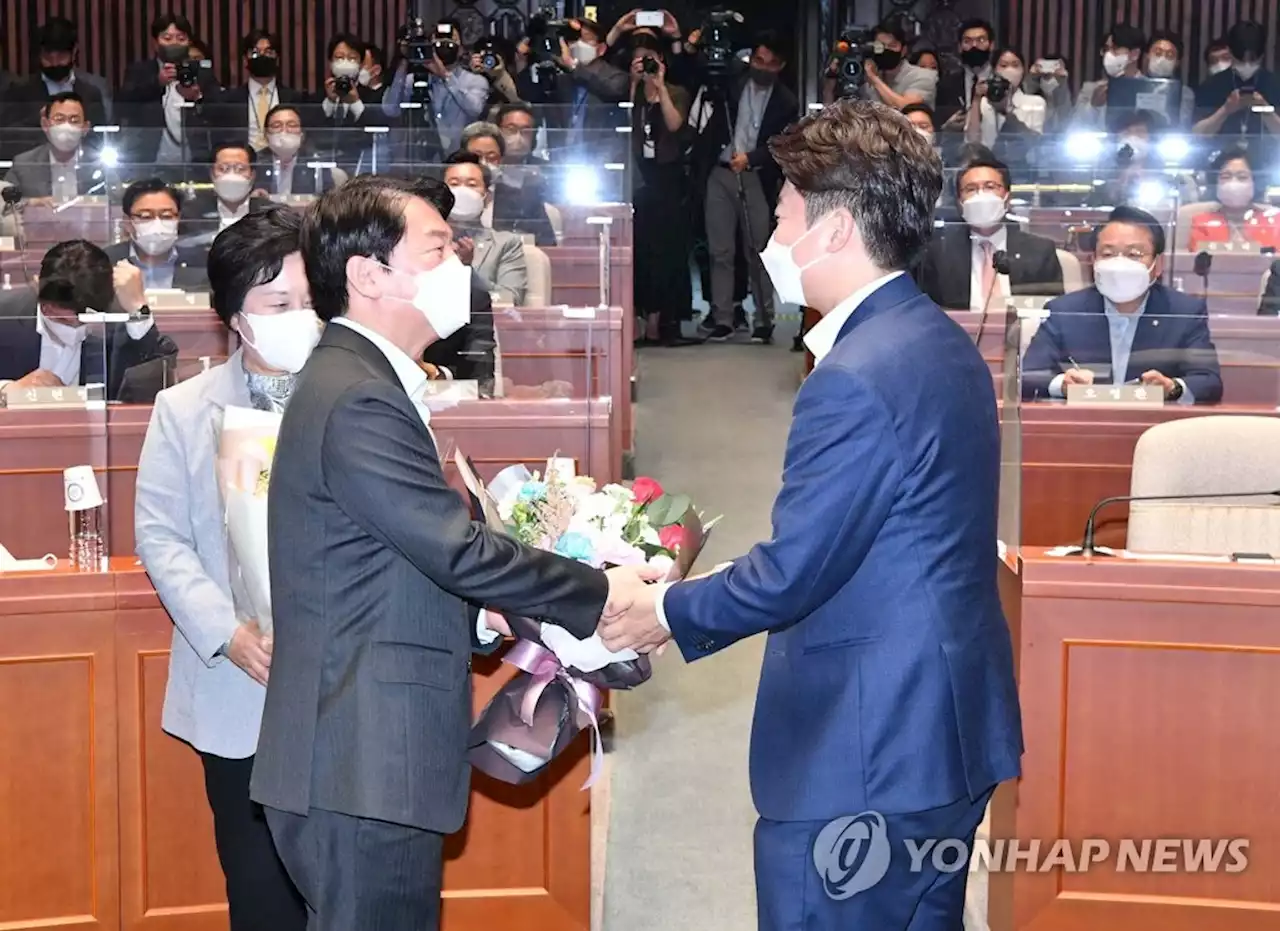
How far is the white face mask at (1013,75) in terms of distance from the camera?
8.52 meters

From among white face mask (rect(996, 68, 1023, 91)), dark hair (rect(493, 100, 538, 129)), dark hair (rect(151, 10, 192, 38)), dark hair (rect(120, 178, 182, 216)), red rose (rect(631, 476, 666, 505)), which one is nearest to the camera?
red rose (rect(631, 476, 666, 505))

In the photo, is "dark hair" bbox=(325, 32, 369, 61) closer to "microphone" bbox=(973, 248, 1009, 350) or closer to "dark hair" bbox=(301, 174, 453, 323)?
"microphone" bbox=(973, 248, 1009, 350)

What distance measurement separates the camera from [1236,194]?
21.8 ft

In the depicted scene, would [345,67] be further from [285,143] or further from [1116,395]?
[1116,395]

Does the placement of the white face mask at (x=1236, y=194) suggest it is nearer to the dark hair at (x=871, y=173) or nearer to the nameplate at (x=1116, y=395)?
the nameplate at (x=1116, y=395)

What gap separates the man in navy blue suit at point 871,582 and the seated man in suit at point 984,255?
3.57 metres

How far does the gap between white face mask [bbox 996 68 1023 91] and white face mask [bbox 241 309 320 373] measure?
6.83 meters

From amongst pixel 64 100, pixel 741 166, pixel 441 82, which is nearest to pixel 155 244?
pixel 64 100

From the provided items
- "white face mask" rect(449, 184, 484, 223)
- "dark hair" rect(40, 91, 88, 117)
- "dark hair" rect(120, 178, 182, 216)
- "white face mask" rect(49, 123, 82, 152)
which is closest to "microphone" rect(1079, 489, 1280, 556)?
"white face mask" rect(449, 184, 484, 223)

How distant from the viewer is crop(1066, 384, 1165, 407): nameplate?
324cm

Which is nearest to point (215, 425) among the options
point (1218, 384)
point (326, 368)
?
point (326, 368)

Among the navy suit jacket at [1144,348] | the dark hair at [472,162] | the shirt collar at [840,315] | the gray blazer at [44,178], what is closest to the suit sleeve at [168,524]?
the shirt collar at [840,315]

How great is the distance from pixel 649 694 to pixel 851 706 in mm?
2604

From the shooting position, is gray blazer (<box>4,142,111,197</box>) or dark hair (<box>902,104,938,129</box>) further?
dark hair (<box>902,104,938,129</box>)
